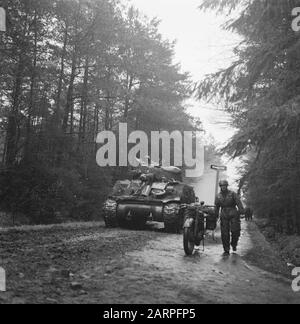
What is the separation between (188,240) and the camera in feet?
31.1

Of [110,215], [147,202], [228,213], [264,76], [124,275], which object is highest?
[264,76]

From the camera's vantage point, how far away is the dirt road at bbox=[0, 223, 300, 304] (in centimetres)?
542

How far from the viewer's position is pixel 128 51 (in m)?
28.2

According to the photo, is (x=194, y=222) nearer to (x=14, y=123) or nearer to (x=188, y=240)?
(x=188, y=240)

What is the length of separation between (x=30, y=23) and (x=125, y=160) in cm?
1080

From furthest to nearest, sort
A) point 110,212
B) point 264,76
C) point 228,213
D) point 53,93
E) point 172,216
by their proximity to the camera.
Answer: point 53,93, point 110,212, point 172,216, point 264,76, point 228,213

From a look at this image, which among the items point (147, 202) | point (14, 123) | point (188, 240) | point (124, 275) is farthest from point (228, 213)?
point (14, 123)

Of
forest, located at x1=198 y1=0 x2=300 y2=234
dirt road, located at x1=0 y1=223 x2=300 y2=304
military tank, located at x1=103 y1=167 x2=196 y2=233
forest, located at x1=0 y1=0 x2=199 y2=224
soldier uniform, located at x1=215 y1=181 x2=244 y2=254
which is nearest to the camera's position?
dirt road, located at x1=0 y1=223 x2=300 y2=304

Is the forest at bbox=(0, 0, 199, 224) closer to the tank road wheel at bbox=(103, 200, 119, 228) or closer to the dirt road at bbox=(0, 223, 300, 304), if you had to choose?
the tank road wheel at bbox=(103, 200, 119, 228)

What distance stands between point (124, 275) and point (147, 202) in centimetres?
833

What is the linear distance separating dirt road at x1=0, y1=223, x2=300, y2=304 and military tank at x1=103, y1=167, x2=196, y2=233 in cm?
406

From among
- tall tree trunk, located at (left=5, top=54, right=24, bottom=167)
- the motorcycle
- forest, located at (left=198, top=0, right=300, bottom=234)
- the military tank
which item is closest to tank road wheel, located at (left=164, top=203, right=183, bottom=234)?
the military tank

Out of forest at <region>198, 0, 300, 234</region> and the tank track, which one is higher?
forest at <region>198, 0, 300, 234</region>

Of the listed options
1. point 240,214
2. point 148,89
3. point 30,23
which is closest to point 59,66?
point 30,23
